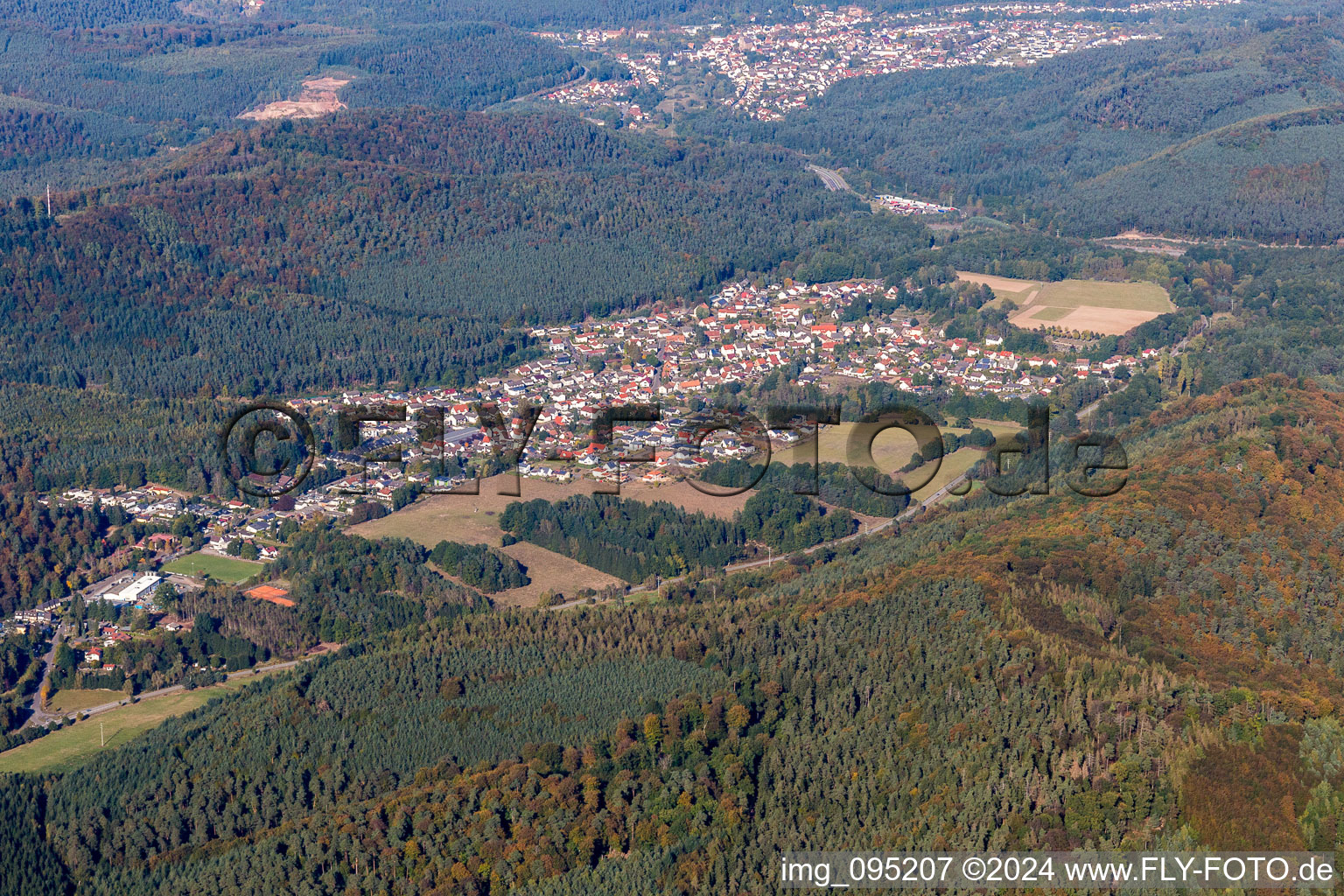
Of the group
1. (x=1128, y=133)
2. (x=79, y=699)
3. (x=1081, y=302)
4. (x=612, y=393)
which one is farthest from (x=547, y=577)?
(x=1128, y=133)

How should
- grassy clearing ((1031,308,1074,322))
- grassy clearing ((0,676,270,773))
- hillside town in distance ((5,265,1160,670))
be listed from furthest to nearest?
1. grassy clearing ((1031,308,1074,322))
2. hillside town in distance ((5,265,1160,670))
3. grassy clearing ((0,676,270,773))

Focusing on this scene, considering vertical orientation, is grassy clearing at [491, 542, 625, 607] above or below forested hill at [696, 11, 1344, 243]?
below

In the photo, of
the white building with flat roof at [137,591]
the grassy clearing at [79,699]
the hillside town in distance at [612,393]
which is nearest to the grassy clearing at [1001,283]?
the hillside town in distance at [612,393]

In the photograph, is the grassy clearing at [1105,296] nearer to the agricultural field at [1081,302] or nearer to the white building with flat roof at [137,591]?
the agricultural field at [1081,302]

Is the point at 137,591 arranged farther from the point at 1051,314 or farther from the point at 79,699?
the point at 1051,314

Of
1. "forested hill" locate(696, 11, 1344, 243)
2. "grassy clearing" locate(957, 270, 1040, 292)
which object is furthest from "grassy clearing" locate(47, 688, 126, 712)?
"forested hill" locate(696, 11, 1344, 243)

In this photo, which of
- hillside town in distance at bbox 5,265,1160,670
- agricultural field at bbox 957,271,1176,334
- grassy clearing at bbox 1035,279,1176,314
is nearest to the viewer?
hillside town in distance at bbox 5,265,1160,670

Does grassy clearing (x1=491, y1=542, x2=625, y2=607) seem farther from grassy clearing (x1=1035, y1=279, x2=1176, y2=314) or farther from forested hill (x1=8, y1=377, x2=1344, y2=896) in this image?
grassy clearing (x1=1035, y1=279, x2=1176, y2=314)
